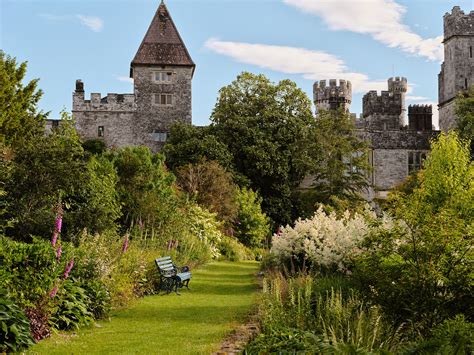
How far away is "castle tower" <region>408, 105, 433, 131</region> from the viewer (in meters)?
48.4

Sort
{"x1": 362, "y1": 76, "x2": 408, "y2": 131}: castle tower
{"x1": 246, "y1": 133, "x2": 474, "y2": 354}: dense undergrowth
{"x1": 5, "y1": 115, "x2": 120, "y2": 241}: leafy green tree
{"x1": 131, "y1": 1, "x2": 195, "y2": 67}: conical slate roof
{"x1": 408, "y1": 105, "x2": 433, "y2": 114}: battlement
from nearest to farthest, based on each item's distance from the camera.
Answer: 1. {"x1": 246, "y1": 133, "x2": 474, "y2": 354}: dense undergrowth
2. {"x1": 5, "y1": 115, "x2": 120, "y2": 241}: leafy green tree
3. {"x1": 131, "y1": 1, "x2": 195, "y2": 67}: conical slate roof
4. {"x1": 408, "y1": 105, "x2": 433, "y2": 114}: battlement
5. {"x1": 362, "y1": 76, "x2": 408, "y2": 131}: castle tower

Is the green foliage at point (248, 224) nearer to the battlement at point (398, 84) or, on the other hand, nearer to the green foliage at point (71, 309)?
the green foliage at point (71, 309)

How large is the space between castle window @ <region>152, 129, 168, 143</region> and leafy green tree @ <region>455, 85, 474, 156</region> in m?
17.2

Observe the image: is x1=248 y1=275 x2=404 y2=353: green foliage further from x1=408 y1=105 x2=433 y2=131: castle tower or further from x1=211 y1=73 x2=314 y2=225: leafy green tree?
x1=408 y1=105 x2=433 y2=131: castle tower

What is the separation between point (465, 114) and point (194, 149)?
1637 centimetres

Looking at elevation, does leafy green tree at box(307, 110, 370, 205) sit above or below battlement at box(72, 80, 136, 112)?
below

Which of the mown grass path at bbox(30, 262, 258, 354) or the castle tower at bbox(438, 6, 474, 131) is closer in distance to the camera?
the mown grass path at bbox(30, 262, 258, 354)

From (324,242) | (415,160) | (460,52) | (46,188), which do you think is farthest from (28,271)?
(460,52)

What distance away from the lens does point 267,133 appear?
39.2 m

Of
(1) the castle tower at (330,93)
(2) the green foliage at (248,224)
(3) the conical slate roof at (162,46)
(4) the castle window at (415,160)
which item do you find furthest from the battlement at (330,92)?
(2) the green foliage at (248,224)

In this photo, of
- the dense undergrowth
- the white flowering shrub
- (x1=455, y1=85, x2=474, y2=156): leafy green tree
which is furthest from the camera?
(x1=455, y1=85, x2=474, y2=156): leafy green tree

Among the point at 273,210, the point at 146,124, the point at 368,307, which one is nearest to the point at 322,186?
the point at 273,210

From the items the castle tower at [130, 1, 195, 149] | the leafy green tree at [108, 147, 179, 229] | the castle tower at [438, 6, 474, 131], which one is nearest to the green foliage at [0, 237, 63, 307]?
the leafy green tree at [108, 147, 179, 229]

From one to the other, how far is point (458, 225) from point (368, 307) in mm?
1706
